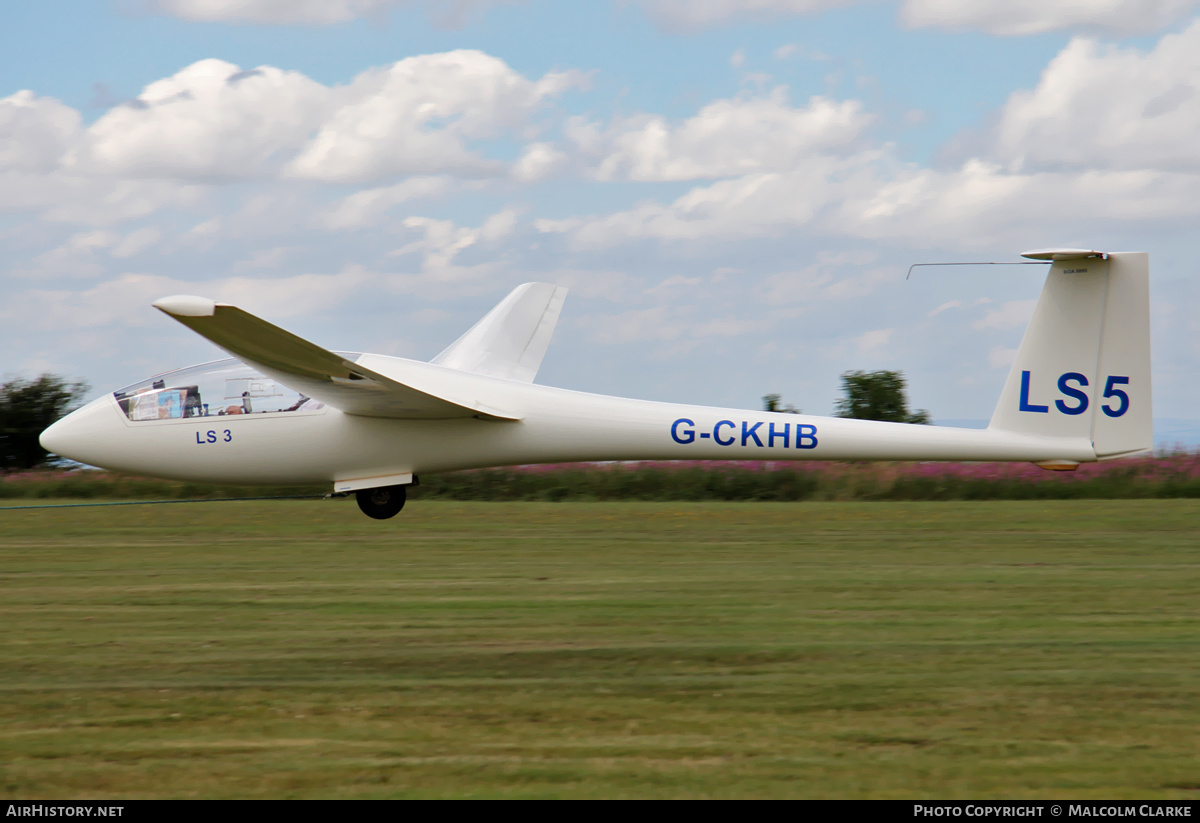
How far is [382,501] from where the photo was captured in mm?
12797

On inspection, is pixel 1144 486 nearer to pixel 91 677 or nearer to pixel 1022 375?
pixel 1022 375

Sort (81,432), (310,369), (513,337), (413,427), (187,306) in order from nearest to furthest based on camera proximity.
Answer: (187,306) → (310,369) → (413,427) → (81,432) → (513,337)

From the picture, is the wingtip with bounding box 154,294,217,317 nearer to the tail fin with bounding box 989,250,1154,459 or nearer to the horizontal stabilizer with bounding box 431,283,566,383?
the horizontal stabilizer with bounding box 431,283,566,383

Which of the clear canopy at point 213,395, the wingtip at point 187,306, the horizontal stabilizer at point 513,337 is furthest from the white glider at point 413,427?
the horizontal stabilizer at point 513,337

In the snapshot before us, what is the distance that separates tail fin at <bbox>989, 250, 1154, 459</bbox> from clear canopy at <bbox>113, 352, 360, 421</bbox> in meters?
7.30

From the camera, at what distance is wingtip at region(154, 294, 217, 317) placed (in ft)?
32.6

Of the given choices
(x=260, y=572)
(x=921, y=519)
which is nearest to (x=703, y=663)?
(x=260, y=572)

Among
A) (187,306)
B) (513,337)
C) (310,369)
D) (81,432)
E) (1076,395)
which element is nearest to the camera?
(187,306)

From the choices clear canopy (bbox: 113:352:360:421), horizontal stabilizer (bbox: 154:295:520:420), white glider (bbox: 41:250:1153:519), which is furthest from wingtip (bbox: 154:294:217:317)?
clear canopy (bbox: 113:352:360:421)

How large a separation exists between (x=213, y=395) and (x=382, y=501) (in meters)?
2.23

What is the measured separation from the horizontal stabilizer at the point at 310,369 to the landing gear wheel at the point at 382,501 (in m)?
1.14

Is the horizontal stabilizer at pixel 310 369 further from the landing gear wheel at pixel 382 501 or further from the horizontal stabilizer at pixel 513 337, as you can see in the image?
the horizontal stabilizer at pixel 513 337

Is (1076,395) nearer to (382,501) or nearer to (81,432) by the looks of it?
(382,501)

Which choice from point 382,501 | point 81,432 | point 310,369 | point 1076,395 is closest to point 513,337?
point 382,501
